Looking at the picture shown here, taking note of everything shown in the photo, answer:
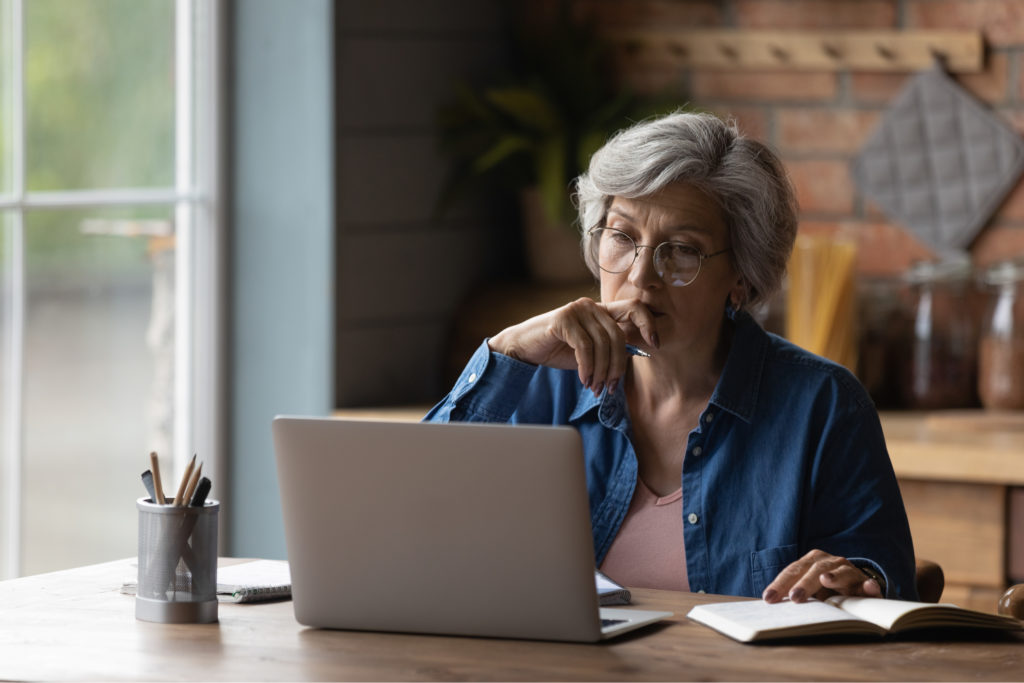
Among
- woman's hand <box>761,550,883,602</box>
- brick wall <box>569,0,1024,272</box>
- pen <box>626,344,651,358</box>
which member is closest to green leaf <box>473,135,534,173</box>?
brick wall <box>569,0,1024,272</box>

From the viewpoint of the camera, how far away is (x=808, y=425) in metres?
→ 1.97

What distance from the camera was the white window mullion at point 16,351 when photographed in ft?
9.03

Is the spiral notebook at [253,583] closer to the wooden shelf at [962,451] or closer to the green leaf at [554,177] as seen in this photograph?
the wooden shelf at [962,451]

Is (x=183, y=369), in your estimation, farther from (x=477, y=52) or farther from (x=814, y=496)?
(x=814, y=496)

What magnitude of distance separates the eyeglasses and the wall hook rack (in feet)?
4.75

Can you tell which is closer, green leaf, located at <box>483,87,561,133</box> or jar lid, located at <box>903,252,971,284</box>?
jar lid, located at <box>903,252,971,284</box>

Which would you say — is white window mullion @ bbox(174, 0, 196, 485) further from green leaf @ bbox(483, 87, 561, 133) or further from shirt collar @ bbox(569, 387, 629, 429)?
shirt collar @ bbox(569, 387, 629, 429)

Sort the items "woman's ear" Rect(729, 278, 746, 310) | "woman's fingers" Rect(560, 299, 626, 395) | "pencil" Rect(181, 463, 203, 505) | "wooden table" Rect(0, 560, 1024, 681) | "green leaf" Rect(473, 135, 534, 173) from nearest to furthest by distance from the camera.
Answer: "wooden table" Rect(0, 560, 1024, 681)
"pencil" Rect(181, 463, 203, 505)
"woman's fingers" Rect(560, 299, 626, 395)
"woman's ear" Rect(729, 278, 746, 310)
"green leaf" Rect(473, 135, 534, 173)

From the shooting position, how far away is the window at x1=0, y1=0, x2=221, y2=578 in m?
2.79

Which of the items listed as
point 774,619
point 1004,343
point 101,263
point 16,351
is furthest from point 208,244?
point 774,619

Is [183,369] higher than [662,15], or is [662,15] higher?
[662,15]

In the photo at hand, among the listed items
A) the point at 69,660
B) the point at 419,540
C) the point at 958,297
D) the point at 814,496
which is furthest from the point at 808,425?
the point at 958,297

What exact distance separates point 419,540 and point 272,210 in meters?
1.85

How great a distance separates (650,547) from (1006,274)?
1.45m
